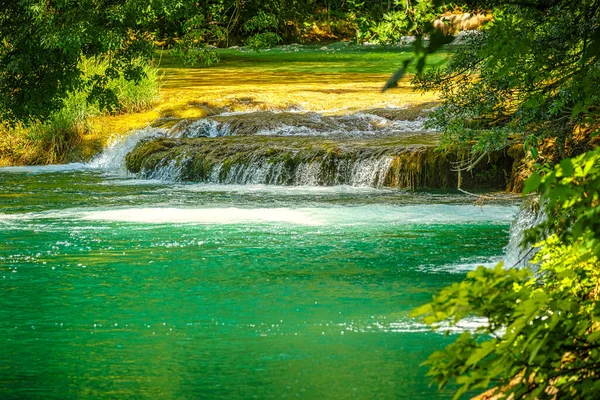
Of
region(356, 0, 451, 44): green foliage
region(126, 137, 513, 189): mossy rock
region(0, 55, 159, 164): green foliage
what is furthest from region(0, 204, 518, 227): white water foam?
region(0, 55, 159, 164): green foliage

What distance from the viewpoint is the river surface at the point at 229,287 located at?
23.6 ft

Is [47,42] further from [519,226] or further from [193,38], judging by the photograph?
[519,226]

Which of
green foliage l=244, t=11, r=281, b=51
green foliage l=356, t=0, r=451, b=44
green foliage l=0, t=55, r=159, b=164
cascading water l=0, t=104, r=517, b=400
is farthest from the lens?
green foliage l=0, t=55, r=159, b=164

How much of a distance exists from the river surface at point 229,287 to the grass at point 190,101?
2.90 m

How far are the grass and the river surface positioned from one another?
9.51 feet

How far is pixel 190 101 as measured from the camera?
2320 centimetres

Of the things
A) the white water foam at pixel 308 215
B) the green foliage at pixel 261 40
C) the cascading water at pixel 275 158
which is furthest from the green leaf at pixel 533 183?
the cascading water at pixel 275 158

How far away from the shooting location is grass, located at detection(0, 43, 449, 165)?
Result: 21125mm

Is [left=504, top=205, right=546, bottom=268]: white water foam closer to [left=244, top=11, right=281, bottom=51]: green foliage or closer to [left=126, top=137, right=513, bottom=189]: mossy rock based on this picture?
[left=126, top=137, right=513, bottom=189]: mossy rock

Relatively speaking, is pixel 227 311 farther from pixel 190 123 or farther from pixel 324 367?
pixel 190 123

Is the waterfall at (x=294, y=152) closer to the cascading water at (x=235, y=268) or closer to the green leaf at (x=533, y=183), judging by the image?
the cascading water at (x=235, y=268)

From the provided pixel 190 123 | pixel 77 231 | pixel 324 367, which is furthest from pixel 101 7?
pixel 190 123

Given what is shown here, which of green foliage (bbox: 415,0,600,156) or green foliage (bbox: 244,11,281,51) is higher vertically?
green foliage (bbox: 244,11,281,51)

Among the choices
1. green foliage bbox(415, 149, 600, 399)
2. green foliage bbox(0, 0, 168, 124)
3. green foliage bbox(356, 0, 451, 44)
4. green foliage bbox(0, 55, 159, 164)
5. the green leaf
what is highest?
green foliage bbox(356, 0, 451, 44)
